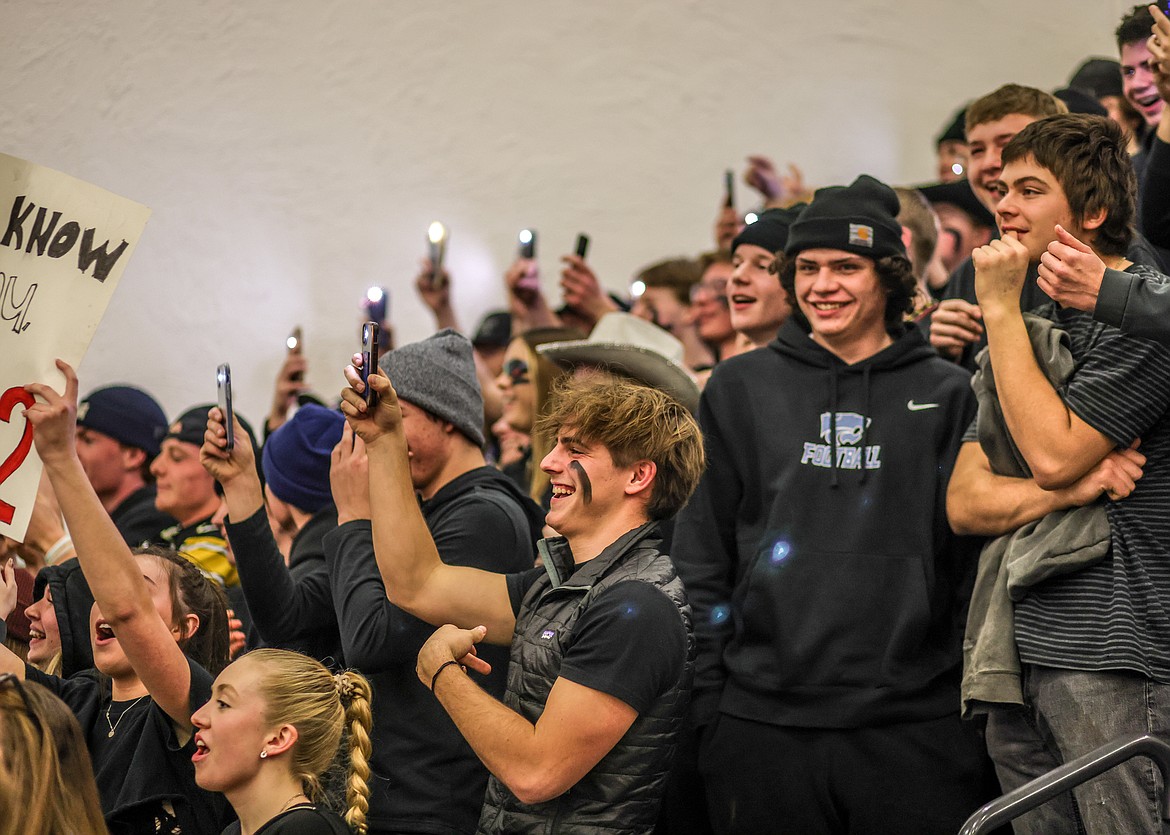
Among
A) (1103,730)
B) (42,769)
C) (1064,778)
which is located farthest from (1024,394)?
(42,769)

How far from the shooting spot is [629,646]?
2.21 m

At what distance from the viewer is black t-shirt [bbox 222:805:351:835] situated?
2275 mm

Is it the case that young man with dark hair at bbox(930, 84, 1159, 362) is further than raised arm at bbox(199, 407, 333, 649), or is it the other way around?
young man with dark hair at bbox(930, 84, 1159, 362)

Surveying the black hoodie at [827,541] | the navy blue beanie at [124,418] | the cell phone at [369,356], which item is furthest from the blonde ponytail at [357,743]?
the navy blue beanie at [124,418]

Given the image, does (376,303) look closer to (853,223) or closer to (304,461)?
(304,461)

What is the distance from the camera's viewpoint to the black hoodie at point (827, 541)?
277 cm

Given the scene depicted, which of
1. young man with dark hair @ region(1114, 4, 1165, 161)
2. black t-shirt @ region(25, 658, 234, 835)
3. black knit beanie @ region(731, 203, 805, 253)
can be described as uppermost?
young man with dark hair @ region(1114, 4, 1165, 161)

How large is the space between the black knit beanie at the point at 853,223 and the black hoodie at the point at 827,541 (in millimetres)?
210

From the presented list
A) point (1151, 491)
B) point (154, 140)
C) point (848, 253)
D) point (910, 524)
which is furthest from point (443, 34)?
point (1151, 491)

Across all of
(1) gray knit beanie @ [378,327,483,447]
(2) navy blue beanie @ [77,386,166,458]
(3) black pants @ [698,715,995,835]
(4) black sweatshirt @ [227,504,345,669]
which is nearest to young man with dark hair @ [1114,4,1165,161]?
(3) black pants @ [698,715,995,835]

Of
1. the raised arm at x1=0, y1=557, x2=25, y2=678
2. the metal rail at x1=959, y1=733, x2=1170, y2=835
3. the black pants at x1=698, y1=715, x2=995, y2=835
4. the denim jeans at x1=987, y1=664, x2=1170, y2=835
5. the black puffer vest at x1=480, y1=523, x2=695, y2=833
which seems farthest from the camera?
the black pants at x1=698, y1=715, x2=995, y2=835

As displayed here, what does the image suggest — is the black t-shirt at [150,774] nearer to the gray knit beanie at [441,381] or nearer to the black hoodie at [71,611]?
the black hoodie at [71,611]

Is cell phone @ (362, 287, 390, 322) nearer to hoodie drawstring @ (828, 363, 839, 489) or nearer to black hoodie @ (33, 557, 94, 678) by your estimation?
black hoodie @ (33, 557, 94, 678)

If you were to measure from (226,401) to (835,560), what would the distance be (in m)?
1.32
